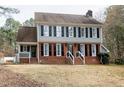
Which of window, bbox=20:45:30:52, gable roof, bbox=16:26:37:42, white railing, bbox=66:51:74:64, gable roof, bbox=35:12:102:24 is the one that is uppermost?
gable roof, bbox=35:12:102:24

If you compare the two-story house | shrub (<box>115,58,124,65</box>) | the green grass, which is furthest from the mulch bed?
shrub (<box>115,58,124,65</box>)

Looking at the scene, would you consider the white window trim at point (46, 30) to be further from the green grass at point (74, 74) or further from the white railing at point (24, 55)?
the green grass at point (74, 74)

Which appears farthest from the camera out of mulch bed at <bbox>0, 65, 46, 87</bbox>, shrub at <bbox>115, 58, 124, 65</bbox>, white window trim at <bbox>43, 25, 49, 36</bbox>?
white window trim at <bbox>43, 25, 49, 36</bbox>

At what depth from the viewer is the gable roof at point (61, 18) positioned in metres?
8.75

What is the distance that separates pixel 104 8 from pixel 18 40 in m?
1.67

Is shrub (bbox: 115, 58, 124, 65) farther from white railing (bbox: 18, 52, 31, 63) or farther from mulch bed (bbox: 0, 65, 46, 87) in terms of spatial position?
white railing (bbox: 18, 52, 31, 63)

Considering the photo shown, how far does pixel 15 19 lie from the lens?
342 inches

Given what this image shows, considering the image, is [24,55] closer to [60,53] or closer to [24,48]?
[24,48]

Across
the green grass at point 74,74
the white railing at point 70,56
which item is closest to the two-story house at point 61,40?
the white railing at point 70,56

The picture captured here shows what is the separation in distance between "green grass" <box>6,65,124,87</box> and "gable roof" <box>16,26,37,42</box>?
0.61 m

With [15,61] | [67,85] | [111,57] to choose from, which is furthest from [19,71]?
[111,57]

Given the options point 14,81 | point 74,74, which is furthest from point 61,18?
point 14,81

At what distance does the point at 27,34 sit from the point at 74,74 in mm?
1175

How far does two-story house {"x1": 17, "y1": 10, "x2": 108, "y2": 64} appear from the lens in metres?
8.79
